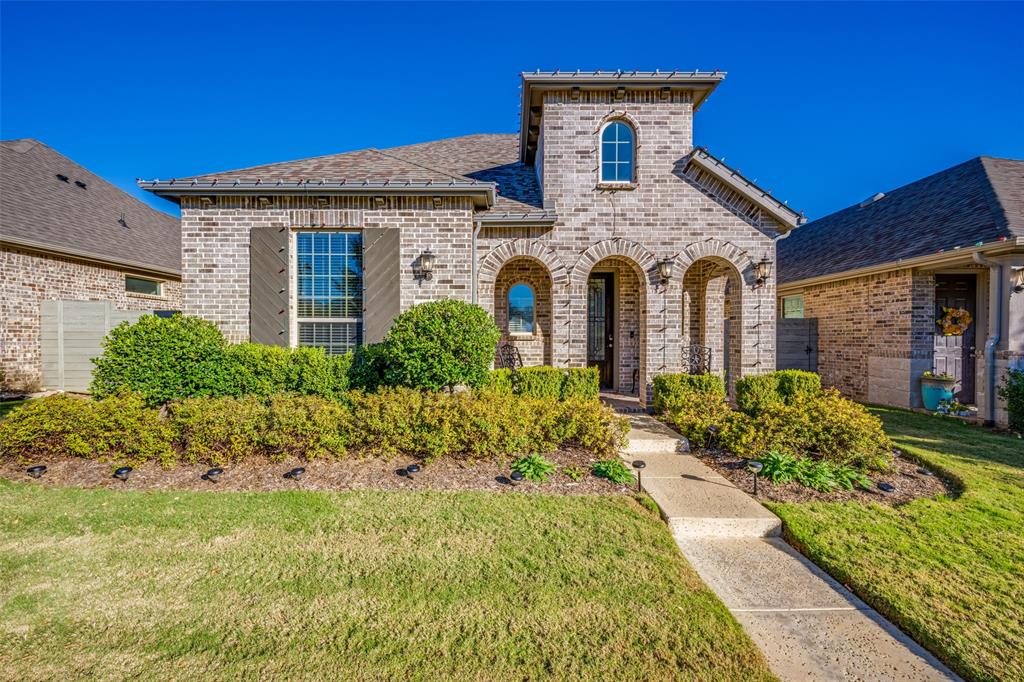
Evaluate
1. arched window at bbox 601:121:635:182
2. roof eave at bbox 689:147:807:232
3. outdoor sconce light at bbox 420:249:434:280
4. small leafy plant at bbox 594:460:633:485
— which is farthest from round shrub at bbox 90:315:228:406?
roof eave at bbox 689:147:807:232

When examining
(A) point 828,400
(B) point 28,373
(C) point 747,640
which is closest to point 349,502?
(C) point 747,640

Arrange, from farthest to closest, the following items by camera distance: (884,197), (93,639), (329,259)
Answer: (884,197)
(329,259)
(93,639)

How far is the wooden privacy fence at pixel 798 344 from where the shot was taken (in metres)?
12.5

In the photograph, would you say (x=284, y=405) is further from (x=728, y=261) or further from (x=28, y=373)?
(x=28, y=373)

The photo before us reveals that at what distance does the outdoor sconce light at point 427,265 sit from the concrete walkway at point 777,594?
15.3ft

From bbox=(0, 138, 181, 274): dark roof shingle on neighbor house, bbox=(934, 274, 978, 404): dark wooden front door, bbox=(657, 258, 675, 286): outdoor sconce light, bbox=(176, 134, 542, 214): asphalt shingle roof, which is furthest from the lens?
bbox=(0, 138, 181, 274): dark roof shingle on neighbor house

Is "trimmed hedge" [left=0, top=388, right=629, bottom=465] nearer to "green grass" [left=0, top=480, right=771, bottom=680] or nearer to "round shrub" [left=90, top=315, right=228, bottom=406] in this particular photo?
"round shrub" [left=90, top=315, right=228, bottom=406]

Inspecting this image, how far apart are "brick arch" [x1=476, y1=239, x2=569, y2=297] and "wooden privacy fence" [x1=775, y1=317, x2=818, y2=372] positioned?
7.41 metres

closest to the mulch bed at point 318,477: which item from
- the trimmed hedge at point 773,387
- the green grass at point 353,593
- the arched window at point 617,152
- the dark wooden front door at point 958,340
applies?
the green grass at point 353,593

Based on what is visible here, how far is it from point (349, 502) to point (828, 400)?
6419mm

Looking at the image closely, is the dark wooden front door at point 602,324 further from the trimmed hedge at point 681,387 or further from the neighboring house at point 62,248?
the neighboring house at point 62,248

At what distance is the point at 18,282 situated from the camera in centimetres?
1039

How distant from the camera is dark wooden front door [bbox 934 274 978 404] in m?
9.93

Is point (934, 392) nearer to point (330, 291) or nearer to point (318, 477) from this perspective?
point (318, 477)
